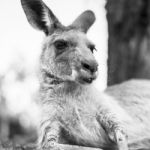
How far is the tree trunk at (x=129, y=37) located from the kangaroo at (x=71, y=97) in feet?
8.98

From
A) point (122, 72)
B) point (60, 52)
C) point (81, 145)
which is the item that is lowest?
point (122, 72)

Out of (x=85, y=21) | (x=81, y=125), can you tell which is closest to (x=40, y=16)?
(x=85, y=21)

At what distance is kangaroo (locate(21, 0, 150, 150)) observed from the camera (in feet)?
21.8

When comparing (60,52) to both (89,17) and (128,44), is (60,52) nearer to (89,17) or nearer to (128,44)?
(89,17)

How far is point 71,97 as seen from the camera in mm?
6875

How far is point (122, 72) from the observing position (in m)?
10.4

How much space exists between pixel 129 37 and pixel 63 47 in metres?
3.24

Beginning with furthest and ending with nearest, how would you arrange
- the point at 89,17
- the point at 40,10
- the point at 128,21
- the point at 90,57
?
the point at 128,21, the point at 89,17, the point at 40,10, the point at 90,57

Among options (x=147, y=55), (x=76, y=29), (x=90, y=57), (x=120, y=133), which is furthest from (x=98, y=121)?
(x=147, y=55)

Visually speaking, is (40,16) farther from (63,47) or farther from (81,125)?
(81,125)

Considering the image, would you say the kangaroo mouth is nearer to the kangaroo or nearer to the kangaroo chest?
the kangaroo

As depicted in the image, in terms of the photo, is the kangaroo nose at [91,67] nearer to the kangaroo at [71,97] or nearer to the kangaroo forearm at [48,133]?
the kangaroo at [71,97]

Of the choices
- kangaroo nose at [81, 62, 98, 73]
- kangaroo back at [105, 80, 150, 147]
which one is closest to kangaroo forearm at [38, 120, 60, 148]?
kangaroo nose at [81, 62, 98, 73]

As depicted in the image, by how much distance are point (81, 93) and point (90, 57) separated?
1.78ft
